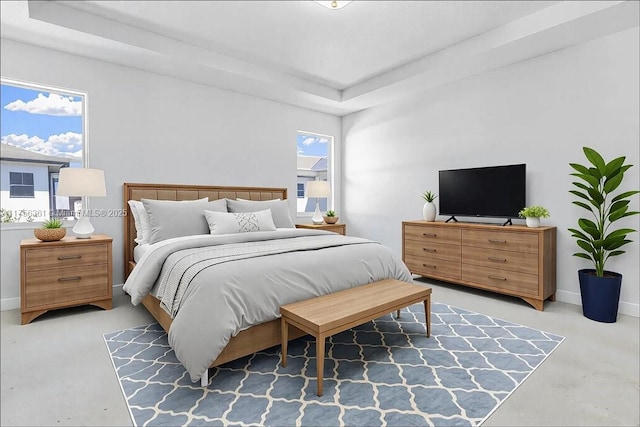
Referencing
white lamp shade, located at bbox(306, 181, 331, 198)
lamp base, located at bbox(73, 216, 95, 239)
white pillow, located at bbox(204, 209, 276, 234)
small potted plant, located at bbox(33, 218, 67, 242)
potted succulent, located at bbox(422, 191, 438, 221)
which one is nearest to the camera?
small potted plant, located at bbox(33, 218, 67, 242)

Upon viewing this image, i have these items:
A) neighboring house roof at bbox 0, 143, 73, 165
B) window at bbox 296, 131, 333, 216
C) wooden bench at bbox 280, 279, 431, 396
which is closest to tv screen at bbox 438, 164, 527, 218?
wooden bench at bbox 280, 279, 431, 396

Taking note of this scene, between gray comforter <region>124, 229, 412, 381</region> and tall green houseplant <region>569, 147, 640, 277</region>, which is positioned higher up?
tall green houseplant <region>569, 147, 640, 277</region>


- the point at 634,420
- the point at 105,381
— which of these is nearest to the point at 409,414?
Answer: the point at 634,420

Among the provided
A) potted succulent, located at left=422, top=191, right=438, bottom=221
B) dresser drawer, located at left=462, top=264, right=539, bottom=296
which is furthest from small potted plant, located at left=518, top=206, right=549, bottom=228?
potted succulent, located at left=422, top=191, right=438, bottom=221

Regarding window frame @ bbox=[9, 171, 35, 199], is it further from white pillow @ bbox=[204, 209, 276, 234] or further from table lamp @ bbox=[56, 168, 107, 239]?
white pillow @ bbox=[204, 209, 276, 234]

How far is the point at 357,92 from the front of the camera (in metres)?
4.75

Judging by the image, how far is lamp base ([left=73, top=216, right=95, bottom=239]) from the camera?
3.16 metres

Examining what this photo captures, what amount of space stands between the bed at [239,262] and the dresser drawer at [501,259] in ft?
3.68

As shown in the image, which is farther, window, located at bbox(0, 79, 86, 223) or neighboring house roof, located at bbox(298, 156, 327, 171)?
neighboring house roof, located at bbox(298, 156, 327, 171)

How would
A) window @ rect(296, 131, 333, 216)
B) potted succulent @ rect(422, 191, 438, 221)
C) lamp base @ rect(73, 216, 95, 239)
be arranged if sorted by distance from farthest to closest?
window @ rect(296, 131, 333, 216)
potted succulent @ rect(422, 191, 438, 221)
lamp base @ rect(73, 216, 95, 239)

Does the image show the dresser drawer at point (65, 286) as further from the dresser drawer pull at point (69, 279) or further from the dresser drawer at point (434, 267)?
the dresser drawer at point (434, 267)

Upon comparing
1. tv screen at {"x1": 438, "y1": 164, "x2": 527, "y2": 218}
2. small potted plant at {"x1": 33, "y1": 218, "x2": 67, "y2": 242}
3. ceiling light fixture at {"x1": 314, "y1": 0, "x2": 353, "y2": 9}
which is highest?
ceiling light fixture at {"x1": 314, "y1": 0, "x2": 353, "y2": 9}

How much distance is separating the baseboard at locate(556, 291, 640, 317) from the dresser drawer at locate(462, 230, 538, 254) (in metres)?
0.68

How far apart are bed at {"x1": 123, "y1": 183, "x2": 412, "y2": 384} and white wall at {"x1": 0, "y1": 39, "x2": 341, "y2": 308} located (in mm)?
129
